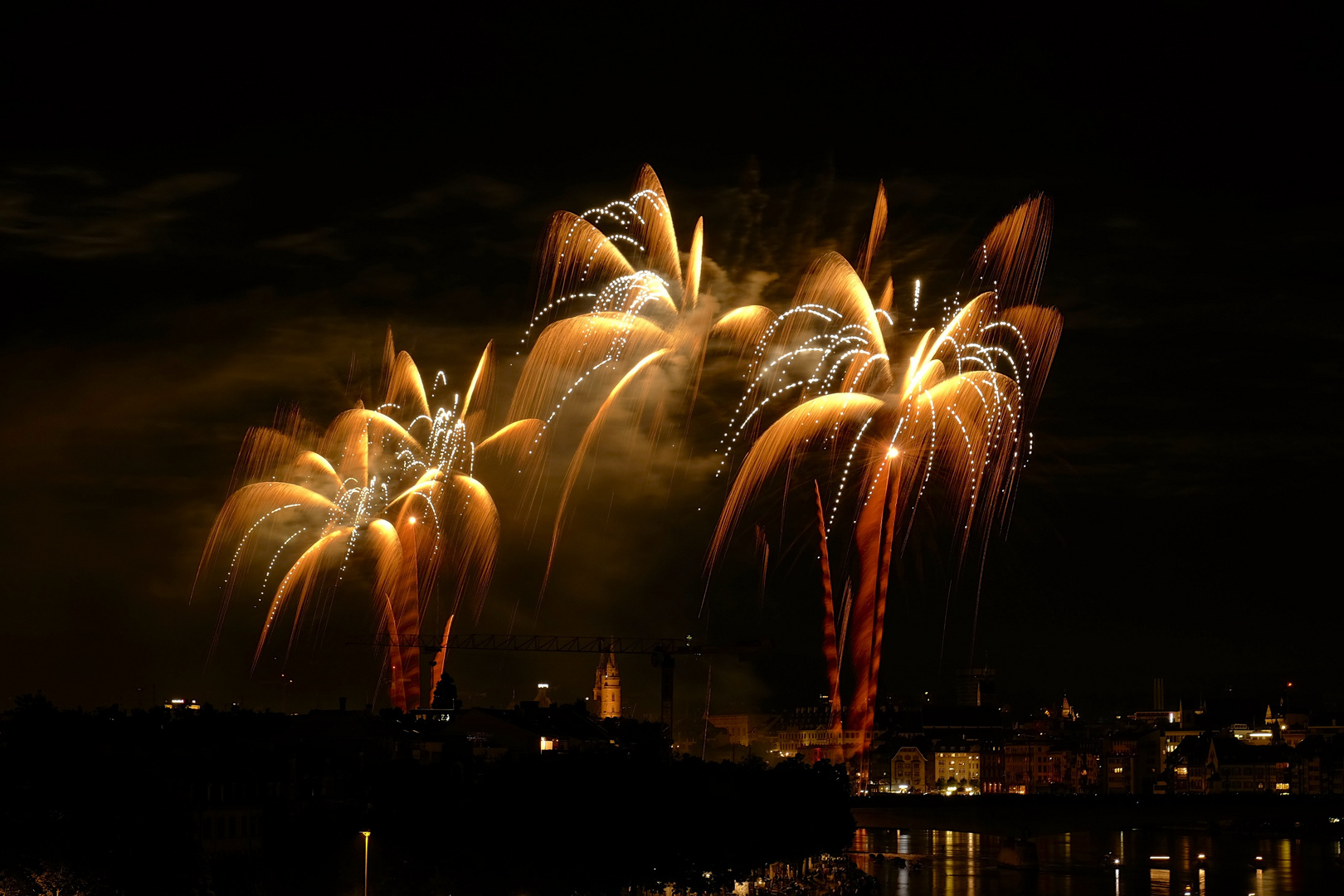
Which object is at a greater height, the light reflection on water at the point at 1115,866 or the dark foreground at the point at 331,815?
the dark foreground at the point at 331,815

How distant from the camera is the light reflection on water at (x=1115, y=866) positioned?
311ft

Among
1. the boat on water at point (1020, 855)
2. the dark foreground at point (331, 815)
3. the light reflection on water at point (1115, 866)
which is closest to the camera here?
the dark foreground at point (331, 815)

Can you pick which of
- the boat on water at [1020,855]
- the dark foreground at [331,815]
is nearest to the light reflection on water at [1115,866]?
the boat on water at [1020,855]

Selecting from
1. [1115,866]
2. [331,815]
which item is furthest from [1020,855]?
[331,815]

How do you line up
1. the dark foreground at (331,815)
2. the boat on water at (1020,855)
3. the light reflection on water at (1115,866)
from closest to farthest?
the dark foreground at (331,815) < the light reflection on water at (1115,866) < the boat on water at (1020,855)

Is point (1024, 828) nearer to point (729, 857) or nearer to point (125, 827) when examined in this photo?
point (729, 857)

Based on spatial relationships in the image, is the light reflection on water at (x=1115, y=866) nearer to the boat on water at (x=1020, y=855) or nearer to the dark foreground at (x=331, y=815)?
the boat on water at (x=1020, y=855)

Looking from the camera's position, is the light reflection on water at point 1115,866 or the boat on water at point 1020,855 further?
the boat on water at point 1020,855

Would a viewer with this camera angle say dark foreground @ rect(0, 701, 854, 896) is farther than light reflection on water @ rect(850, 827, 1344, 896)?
No

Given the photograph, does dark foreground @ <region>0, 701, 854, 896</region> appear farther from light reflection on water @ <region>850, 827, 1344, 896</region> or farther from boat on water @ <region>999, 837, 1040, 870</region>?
boat on water @ <region>999, 837, 1040, 870</region>

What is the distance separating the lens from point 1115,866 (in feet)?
356

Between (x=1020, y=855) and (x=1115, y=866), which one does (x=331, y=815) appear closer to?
(x=1020, y=855)

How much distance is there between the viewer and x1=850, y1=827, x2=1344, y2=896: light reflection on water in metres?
94.9

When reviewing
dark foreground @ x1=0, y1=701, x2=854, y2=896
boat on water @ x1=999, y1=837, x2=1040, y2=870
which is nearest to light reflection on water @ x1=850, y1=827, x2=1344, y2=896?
boat on water @ x1=999, y1=837, x2=1040, y2=870
